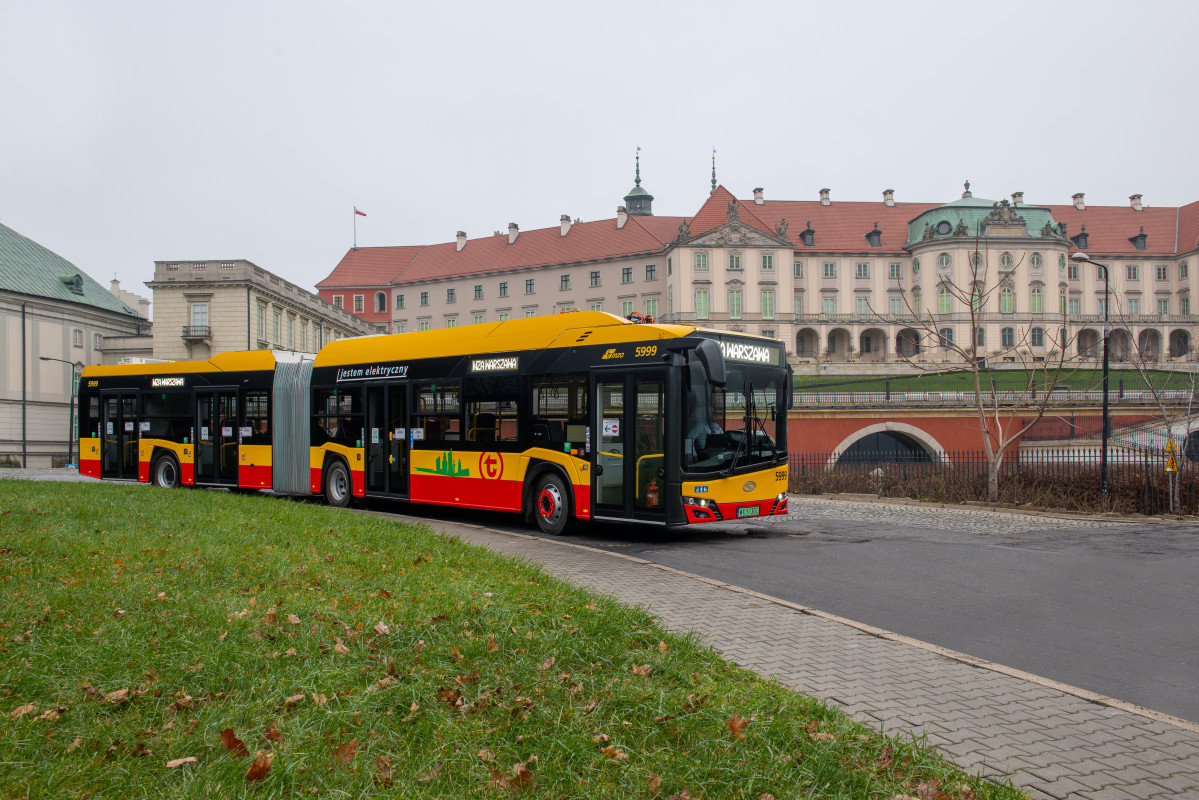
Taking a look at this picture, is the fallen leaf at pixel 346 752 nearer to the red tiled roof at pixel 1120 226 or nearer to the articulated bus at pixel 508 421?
the articulated bus at pixel 508 421

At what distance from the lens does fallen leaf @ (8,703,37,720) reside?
4274 millimetres

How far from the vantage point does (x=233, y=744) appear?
4098 mm

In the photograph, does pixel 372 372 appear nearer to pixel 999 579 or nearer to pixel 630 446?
pixel 630 446

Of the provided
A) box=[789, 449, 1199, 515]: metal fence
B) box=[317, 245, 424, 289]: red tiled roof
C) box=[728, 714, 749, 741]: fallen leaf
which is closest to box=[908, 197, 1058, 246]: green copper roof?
box=[317, 245, 424, 289]: red tiled roof

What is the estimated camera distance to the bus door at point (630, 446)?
12844mm

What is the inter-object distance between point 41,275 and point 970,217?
86.0 m

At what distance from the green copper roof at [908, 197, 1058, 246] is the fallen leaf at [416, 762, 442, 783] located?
312ft

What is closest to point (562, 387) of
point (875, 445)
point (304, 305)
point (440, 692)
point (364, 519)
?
point (364, 519)

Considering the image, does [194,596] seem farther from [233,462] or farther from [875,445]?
[875,445]

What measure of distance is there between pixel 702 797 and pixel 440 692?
1.73m

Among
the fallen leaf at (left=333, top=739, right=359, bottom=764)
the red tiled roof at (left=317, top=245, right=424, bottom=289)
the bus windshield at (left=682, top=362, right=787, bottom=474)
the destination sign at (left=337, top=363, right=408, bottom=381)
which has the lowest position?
the fallen leaf at (left=333, top=739, right=359, bottom=764)

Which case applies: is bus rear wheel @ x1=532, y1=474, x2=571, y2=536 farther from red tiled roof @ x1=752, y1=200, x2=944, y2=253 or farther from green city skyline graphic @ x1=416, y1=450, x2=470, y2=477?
red tiled roof @ x1=752, y1=200, x2=944, y2=253

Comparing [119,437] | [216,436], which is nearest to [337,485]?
[216,436]

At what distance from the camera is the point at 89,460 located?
23.8m
